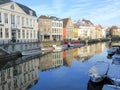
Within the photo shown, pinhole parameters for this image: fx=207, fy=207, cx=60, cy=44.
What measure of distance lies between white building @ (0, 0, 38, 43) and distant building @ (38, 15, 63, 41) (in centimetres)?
1636

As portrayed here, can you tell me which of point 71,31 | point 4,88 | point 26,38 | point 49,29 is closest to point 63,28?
point 71,31

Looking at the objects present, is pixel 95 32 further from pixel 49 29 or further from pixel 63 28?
pixel 49 29

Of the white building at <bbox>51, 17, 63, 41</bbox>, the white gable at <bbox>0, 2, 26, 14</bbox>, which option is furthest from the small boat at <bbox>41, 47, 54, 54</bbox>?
the white building at <bbox>51, 17, 63, 41</bbox>

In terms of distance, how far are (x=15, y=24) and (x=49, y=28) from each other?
27.7 metres

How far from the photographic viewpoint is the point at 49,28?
6650 centimetres

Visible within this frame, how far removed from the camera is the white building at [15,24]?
35906mm

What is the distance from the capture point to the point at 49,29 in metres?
66.4

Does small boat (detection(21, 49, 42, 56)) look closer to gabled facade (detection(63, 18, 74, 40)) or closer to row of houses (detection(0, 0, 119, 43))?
row of houses (detection(0, 0, 119, 43))

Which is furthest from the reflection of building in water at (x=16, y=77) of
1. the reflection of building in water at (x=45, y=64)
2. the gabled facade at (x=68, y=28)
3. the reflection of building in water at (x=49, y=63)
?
the gabled facade at (x=68, y=28)

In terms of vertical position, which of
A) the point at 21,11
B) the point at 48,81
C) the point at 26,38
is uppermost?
the point at 21,11

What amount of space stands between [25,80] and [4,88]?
3.03m

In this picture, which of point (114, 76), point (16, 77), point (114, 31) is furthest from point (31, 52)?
point (114, 31)

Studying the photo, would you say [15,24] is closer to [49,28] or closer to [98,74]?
[98,74]

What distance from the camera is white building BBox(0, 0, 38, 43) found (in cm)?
3591
